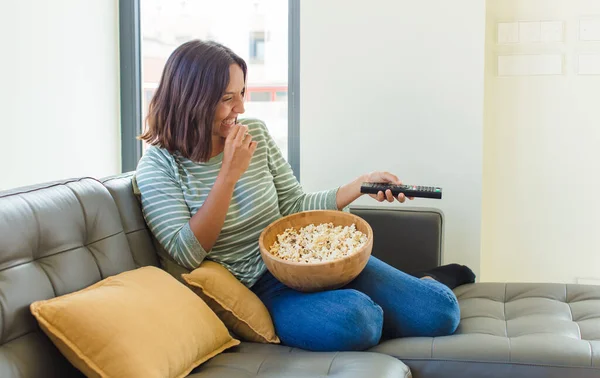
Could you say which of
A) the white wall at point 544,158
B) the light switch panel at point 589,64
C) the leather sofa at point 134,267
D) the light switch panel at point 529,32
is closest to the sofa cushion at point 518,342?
the leather sofa at point 134,267

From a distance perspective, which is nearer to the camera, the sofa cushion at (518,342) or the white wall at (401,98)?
the sofa cushion at (518,342)

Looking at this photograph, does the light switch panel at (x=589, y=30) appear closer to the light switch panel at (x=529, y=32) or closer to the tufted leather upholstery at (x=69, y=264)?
the light switch panel at (x=529, y=32)

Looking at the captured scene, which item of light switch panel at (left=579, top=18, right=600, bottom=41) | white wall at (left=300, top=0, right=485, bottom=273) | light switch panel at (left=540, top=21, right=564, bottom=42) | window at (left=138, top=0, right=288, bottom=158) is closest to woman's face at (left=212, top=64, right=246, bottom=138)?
white wall at (left=300, top=0, right=485, bottom=273)

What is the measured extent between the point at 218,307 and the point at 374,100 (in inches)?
47.4

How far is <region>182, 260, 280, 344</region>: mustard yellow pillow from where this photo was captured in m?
1.77

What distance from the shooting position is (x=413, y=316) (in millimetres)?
1813

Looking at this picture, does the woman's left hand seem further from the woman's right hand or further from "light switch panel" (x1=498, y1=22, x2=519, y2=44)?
"light switch panel" (x1=498, y1=22, x2=519, y2=44)

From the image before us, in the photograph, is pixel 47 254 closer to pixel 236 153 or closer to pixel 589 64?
pixel 236 153

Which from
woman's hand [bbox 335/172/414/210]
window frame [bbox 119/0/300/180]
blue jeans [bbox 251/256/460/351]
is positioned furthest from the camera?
window frame [bbox 119/0/300/180]

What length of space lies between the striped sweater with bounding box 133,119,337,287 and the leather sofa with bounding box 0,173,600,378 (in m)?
0.07

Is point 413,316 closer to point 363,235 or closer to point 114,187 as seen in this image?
point 363,235

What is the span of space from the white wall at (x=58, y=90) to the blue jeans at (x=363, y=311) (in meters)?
1.03

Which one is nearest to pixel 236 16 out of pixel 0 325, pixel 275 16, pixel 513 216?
pixel 275 16

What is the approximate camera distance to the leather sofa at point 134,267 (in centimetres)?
141
